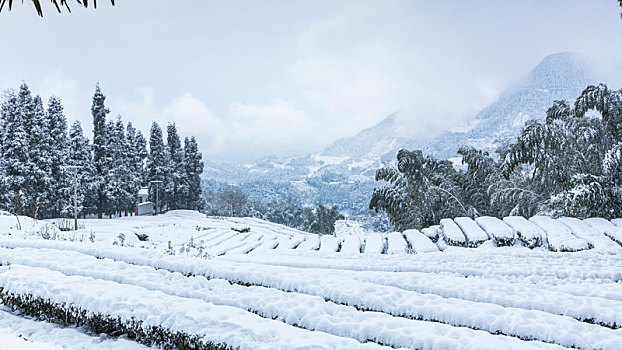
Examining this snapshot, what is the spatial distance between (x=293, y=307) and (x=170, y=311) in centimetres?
125

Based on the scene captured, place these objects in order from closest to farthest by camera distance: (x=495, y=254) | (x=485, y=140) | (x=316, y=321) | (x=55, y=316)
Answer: (x=316, y=321) → (x=55, y=316) → (x=495, y=254) → (x=485, y=140)

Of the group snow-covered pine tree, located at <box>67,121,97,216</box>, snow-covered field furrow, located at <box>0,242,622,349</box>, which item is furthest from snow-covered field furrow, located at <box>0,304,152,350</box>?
snow-covered pine tree, located at <box>67,121,97,216</box>

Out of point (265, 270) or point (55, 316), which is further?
point (265, 270)

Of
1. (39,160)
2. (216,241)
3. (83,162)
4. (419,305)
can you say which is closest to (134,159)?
(83,162)

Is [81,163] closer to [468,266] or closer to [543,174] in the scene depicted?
[543,174]

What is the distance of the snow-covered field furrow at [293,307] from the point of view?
3213mm

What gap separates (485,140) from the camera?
582ft

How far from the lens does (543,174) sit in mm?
9820

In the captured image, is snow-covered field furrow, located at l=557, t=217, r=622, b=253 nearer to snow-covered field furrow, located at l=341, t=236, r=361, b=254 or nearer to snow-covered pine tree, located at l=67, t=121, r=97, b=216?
snow-covered field furrow, located at l=341, t=236, r=361, b=254

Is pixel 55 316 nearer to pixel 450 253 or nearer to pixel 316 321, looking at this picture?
pixel 316 321

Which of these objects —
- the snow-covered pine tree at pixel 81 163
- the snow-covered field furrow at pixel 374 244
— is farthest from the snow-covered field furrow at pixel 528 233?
the snow-covered pine tree at pixel 81 163

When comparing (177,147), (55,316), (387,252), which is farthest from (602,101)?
(177,147)

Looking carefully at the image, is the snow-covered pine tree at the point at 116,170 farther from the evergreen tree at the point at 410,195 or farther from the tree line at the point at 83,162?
the evergreen tree at the point at 410,195

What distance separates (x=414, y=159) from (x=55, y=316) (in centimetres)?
1115
